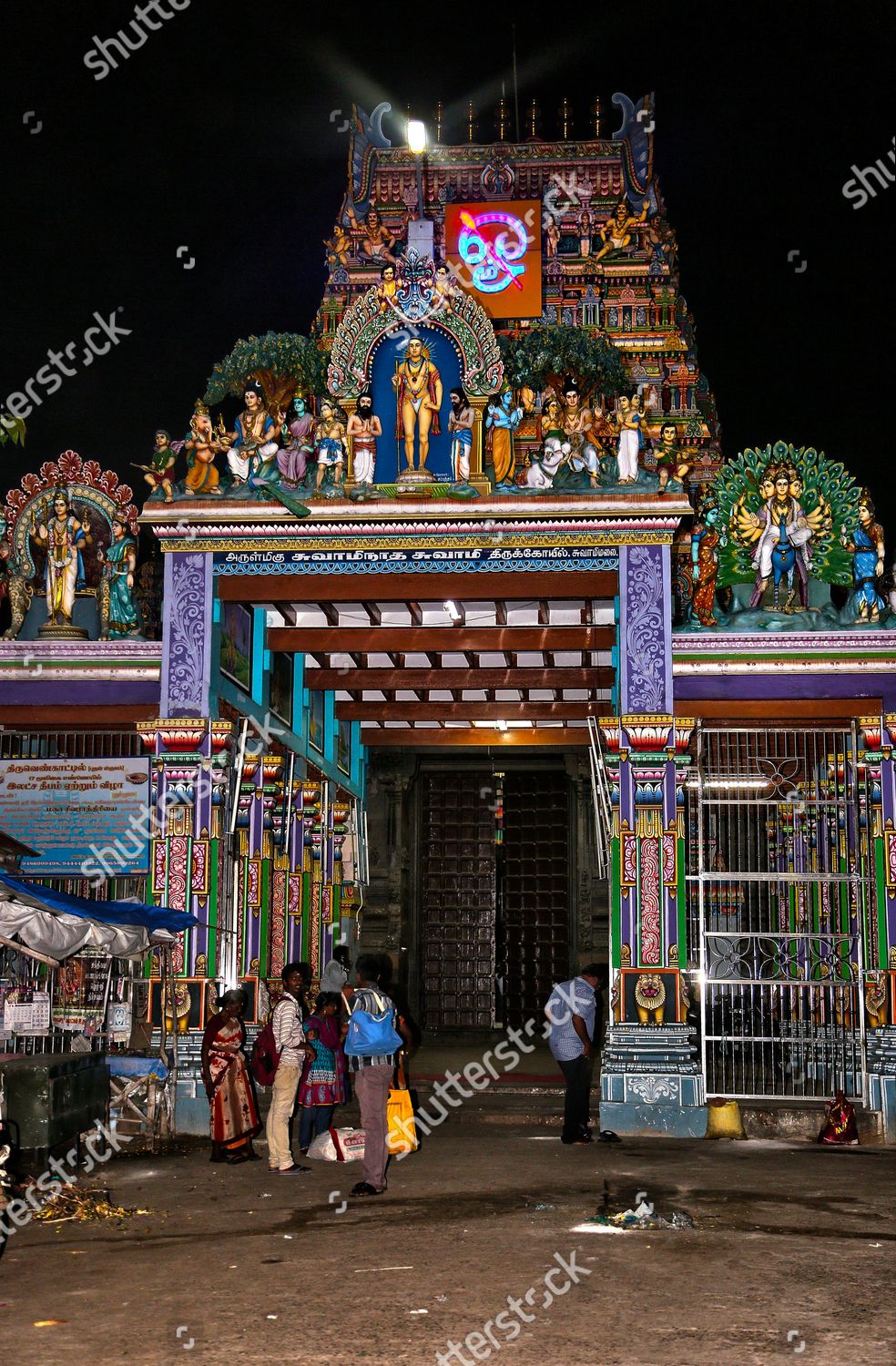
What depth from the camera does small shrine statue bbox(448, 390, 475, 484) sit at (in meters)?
15.2

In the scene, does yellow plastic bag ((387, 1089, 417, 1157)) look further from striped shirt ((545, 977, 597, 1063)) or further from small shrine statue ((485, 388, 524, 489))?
small shrine statue ((485, 388, 524, 489))

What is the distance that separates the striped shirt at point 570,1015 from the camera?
43.6 feet

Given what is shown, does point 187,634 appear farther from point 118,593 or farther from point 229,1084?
point 229,1084

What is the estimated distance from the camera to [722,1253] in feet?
27.6

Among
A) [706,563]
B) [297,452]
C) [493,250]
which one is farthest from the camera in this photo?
[493,250]

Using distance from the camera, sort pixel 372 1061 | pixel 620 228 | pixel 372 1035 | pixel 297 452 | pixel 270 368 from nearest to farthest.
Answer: pixel 372 1061
pixel 372 1035
pixel 297 452
pixel 270 368
pixel 620 228

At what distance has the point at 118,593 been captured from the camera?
53.0 ft

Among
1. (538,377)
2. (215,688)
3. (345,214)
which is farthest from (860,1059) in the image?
(345,214)

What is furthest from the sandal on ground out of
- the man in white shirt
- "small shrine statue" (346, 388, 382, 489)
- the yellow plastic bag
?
"small shrine statue" (346, 388, 382, 489)

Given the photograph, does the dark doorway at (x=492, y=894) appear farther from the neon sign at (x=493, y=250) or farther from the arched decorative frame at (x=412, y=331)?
the arched decorative frame at (x=412, y=331)

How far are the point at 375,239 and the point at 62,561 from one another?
14.2 m

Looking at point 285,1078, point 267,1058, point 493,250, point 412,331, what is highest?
point 493,250

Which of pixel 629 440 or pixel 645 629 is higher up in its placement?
pixel 629 440

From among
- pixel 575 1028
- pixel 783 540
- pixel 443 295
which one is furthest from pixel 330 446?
pixel 575 1028
